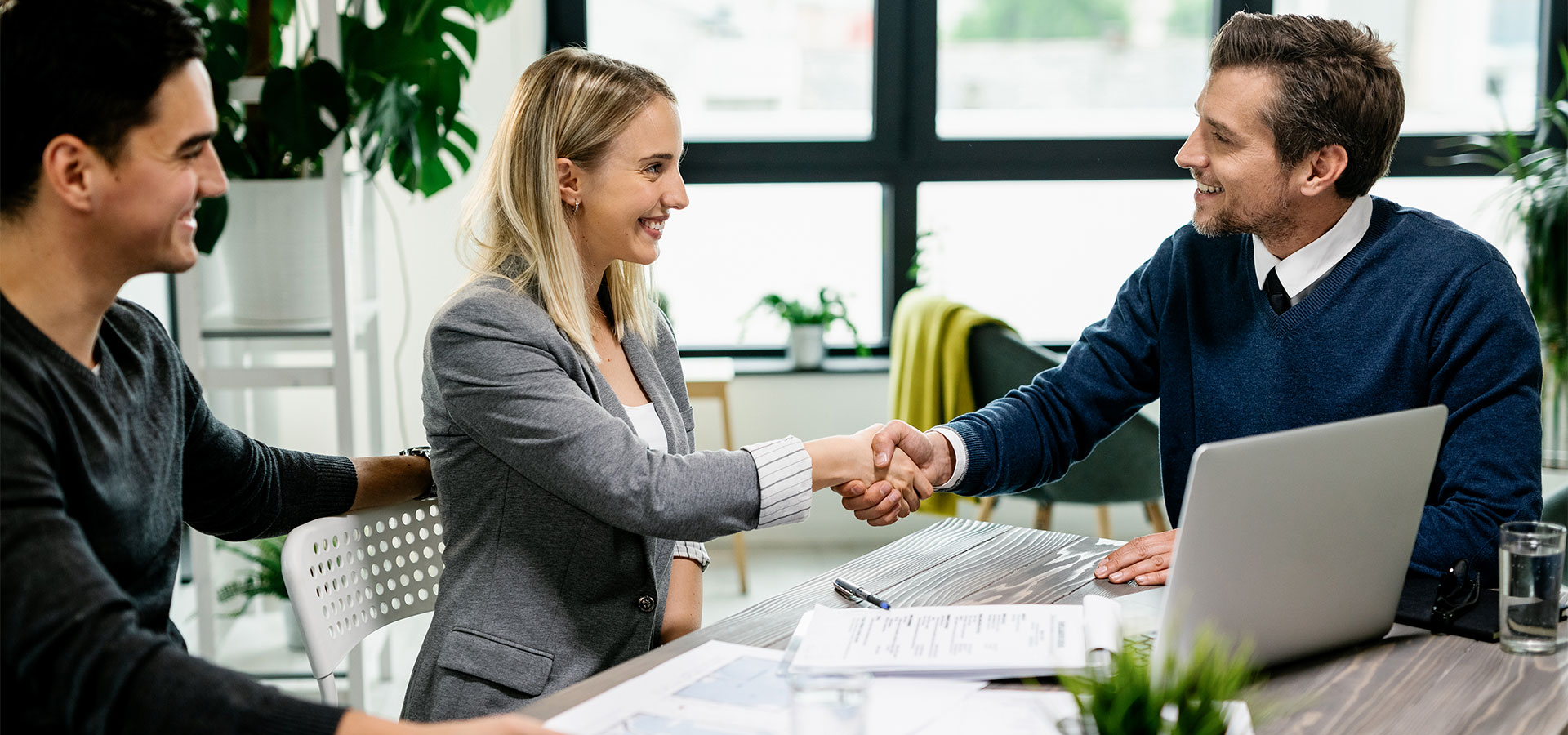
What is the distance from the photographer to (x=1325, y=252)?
5.36 feet

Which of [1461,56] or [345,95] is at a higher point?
[1461,56]

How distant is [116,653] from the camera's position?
0.89 metres

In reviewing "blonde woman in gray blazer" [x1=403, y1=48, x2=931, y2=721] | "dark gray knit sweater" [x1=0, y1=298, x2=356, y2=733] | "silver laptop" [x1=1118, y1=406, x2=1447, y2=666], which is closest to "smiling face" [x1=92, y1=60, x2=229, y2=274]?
"dark gray knit sweater" [x1=0, y1=298, x2=356, y2=733]

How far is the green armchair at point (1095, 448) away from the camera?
3.10 meters

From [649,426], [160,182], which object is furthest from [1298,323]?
[160,182]

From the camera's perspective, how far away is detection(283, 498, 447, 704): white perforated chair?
1312 millimetres

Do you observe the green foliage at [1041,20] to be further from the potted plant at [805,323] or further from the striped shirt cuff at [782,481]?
the striped shirt cuff at [782,481]

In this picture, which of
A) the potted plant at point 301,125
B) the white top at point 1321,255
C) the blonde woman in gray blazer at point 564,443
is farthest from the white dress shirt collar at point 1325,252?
the potted plant at point 301,125

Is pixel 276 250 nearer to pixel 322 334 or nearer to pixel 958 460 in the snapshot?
pixel 322 334

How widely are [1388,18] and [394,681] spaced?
12.0 ft

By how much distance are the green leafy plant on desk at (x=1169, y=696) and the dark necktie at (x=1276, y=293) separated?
3.08ft

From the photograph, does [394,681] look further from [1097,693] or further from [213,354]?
[1097,693]

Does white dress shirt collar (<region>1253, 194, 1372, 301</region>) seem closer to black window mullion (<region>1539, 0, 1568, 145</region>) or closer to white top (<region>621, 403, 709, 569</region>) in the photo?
white top (<region>621, 403, 709, 569</region>)

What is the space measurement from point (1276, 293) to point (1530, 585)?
0.58 m
